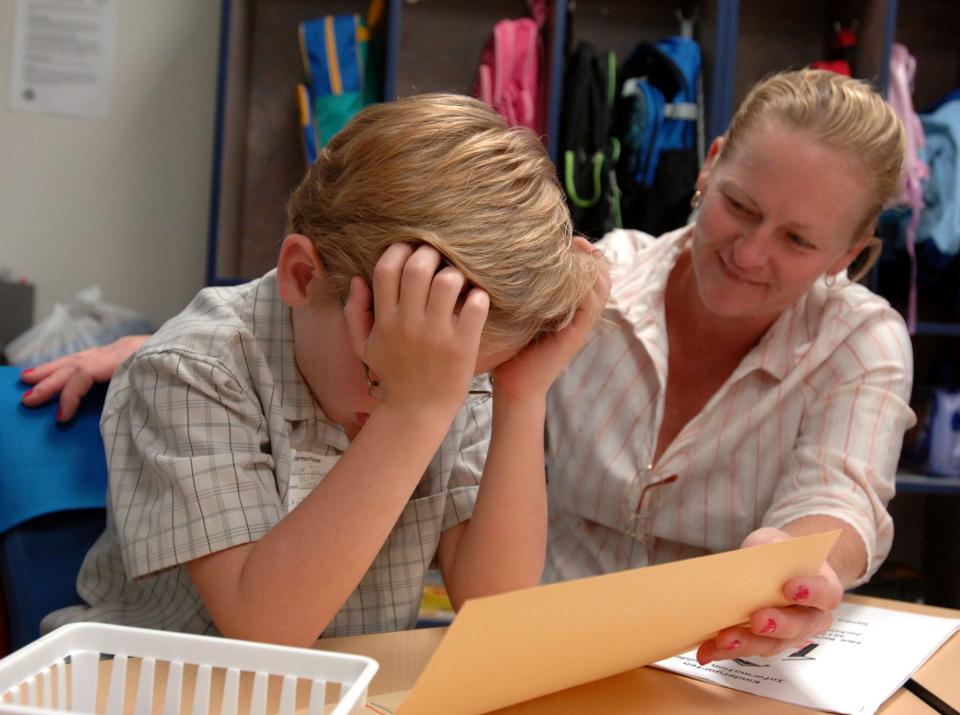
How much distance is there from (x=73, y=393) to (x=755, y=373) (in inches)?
36.2

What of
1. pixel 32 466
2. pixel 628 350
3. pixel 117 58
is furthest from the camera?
pixel 117 58

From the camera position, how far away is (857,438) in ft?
4.14

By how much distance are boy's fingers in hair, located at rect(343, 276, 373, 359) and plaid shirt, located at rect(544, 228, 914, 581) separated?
0.65 meters

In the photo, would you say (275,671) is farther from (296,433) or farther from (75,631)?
(296,433)

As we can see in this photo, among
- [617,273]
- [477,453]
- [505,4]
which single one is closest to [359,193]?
[477,453]

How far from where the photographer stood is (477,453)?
1.11 metres

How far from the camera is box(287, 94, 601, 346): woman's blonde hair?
816 mm

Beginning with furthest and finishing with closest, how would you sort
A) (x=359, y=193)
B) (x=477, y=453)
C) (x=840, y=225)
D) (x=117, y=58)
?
(x=117, y=58) → (x=840, y=225) → (x=477, y=453) → (x=359, y=193)

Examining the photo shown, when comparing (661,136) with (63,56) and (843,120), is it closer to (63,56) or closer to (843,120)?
(843,120)

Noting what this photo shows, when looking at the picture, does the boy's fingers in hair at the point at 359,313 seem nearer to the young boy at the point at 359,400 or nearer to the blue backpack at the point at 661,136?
the young boy at the point at 359,400

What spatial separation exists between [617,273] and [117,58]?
→ 1955 mm

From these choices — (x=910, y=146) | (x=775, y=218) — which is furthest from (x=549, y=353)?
(x=910, y=146)

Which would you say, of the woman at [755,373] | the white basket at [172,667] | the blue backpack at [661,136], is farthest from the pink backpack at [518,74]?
the white basket at [172,667]

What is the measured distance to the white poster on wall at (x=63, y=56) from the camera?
283cm
